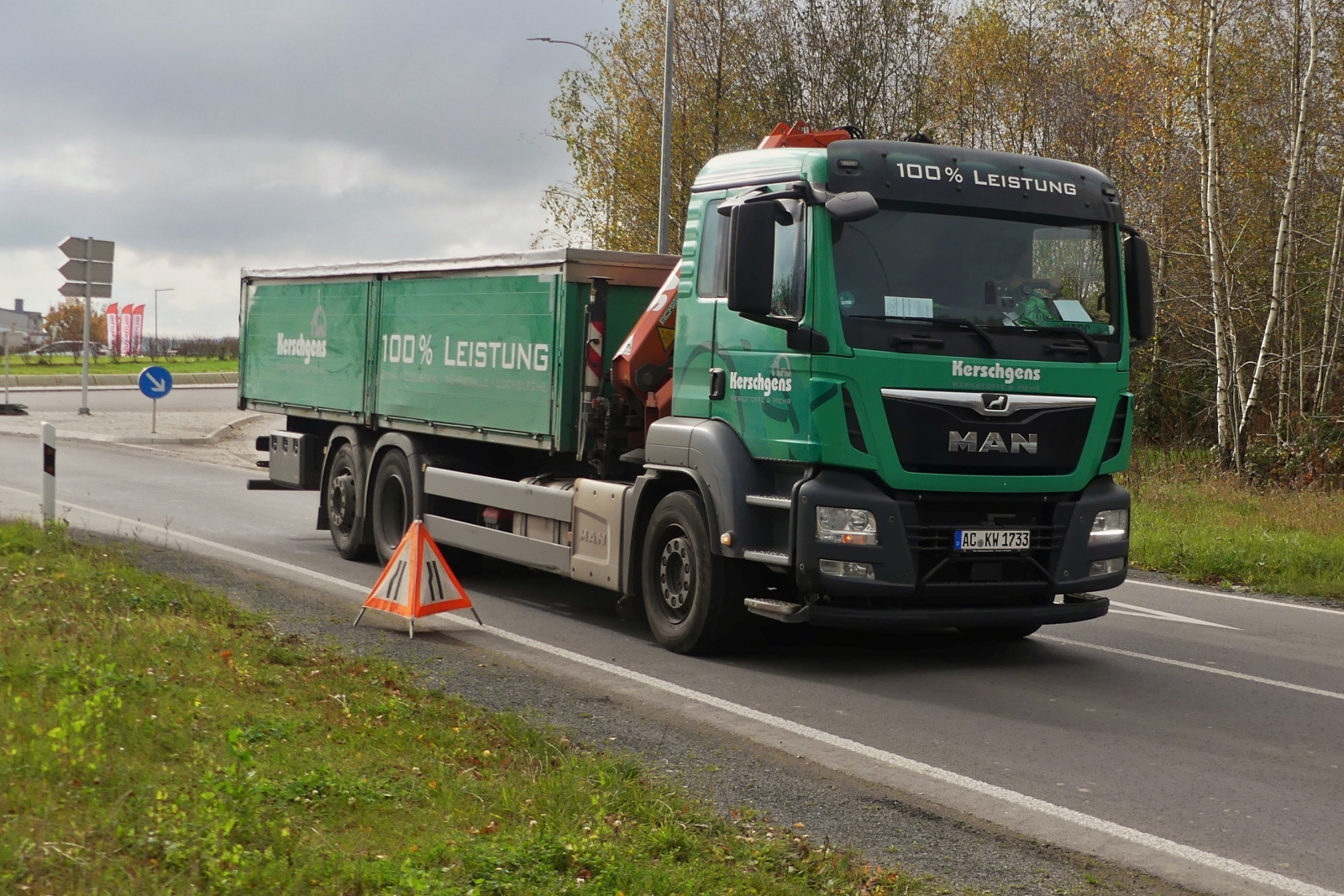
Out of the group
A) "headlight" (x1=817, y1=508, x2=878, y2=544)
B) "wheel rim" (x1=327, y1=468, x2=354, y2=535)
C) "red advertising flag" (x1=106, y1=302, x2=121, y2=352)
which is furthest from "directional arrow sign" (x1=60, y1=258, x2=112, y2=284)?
"red advertising flag" (x1=106, y1=302, x2=121, y2=352)

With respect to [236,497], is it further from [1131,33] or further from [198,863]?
[1131,33]

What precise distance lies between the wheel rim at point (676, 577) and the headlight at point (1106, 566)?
2.42 meters

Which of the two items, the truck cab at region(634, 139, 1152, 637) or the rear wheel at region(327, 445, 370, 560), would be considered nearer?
the truck cab at region(634, 139, 1152, 637)

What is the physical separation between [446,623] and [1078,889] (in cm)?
576

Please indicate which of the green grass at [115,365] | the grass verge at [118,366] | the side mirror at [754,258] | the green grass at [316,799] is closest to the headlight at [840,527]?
the side mirror at [754,258]

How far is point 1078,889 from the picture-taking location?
4.70 metres

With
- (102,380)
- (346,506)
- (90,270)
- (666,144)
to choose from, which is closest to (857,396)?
(346,506)

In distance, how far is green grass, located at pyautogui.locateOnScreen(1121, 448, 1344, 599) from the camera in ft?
42.3

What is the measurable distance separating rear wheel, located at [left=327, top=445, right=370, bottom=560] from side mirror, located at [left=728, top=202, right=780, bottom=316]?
6068 mm

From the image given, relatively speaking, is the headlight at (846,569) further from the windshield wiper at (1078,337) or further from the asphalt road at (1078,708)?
the windshield wiper at (1078,337)

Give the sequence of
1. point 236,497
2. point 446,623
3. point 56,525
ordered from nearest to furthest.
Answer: point 446,623 → point 56,525 → point 236,497

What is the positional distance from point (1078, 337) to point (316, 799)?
17.6 feet

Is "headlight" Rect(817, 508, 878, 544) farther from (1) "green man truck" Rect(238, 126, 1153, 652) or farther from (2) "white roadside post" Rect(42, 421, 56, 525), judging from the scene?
(2) "white roadside post" Rect(42, 421, 56, 525)

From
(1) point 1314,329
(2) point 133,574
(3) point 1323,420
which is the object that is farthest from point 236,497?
(1) point 1314,329
